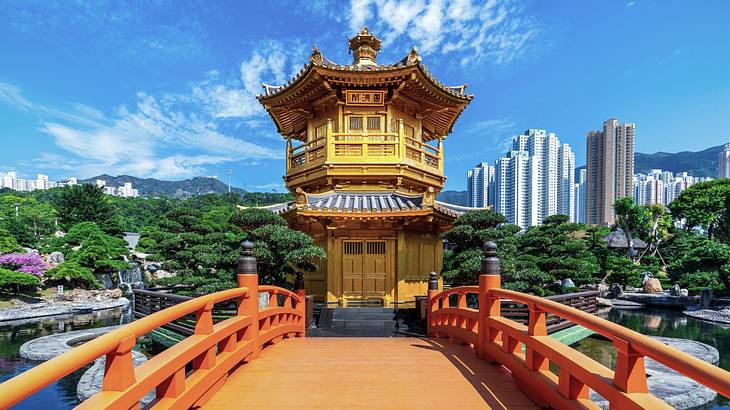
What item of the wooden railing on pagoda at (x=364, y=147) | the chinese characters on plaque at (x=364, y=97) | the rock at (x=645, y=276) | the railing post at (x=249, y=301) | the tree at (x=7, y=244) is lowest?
the rock at (x=645, y=276)

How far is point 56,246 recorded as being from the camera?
26453mm

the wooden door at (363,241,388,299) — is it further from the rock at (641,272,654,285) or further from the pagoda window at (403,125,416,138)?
the rock at (641,272,654,285)

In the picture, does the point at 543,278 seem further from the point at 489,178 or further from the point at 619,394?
the point at 489,178

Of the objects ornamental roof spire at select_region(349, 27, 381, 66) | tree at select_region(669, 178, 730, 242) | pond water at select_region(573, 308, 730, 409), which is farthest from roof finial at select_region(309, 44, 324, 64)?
tree at select_region(669, 178, 730, 242)

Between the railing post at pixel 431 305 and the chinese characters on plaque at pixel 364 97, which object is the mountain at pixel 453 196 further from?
the railing post at pixel 431 305

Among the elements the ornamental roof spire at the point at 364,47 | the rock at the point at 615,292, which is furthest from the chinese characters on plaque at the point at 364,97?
the rock at the point at 615,292

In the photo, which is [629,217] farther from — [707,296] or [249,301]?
[249,301]

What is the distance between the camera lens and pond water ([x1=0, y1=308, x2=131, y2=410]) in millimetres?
8938

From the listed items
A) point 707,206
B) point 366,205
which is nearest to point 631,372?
point 366,205

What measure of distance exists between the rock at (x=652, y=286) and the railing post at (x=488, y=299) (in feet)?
96.7

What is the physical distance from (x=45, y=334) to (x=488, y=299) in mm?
19659

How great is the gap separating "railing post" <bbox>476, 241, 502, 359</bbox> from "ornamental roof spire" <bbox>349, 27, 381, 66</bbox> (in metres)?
10.9

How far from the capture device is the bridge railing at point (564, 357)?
1.88 meters

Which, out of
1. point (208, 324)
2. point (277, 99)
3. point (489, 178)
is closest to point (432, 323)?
point (208, 324)
